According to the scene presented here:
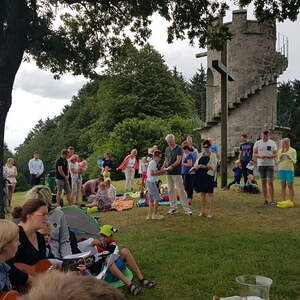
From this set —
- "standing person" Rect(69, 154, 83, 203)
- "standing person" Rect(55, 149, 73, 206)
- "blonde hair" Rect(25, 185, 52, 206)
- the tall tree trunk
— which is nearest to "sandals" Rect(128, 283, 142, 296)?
"blonde hair" Rect(25, 185, 52, 206)

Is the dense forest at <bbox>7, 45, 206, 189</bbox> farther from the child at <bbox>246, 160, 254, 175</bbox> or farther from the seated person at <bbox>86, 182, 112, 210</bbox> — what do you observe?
the seated person at <bbox>86, 182, 112, 210</bbox>

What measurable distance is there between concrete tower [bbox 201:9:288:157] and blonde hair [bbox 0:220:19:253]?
2057cm

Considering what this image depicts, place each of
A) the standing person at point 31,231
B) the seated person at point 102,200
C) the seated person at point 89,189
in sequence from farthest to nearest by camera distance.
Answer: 1. the seated person at point 89,189
2. the seated person at point 102,200
3. the standing person at point 31,231

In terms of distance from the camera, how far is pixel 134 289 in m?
5.18

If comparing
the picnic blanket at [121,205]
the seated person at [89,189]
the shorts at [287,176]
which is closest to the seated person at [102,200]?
the picnic blanket at [121,205]

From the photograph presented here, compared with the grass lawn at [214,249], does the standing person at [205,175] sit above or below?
above

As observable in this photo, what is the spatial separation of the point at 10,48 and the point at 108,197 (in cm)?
522

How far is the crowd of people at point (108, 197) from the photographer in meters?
3.59

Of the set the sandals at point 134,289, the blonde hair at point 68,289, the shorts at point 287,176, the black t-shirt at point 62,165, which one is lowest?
the sandals at point 134,289

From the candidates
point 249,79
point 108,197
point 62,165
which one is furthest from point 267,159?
point 249,79

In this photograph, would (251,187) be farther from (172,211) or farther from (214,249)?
(214,249)

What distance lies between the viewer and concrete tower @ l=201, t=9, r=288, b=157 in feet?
76.1

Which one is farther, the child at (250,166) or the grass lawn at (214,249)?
the child at (250,166)

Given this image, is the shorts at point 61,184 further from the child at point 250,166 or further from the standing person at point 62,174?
the child at point 250,166
